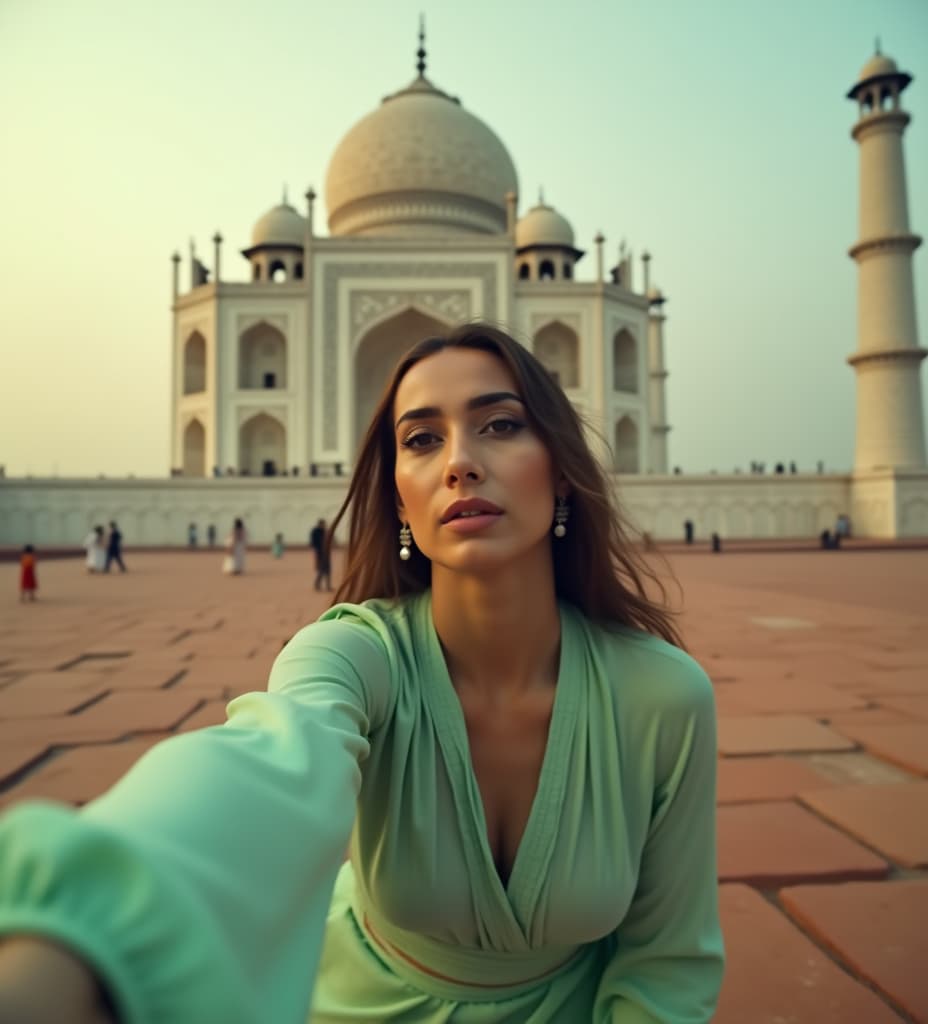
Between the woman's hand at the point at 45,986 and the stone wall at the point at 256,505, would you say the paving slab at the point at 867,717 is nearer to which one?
the woman's hand at the point at 45,986

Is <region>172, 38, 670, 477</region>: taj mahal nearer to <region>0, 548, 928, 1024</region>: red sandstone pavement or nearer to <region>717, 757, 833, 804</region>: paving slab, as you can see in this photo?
<region>0, 548, 928, 1024</region>: red sandstone pavement

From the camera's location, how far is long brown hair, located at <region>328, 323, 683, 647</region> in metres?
0.82

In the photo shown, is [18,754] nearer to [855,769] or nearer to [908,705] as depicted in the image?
[855,769]

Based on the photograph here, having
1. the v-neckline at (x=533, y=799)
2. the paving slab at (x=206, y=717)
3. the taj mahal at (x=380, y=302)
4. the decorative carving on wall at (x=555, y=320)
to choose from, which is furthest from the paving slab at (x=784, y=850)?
the decorative carving on wall at (x=555, y=320)

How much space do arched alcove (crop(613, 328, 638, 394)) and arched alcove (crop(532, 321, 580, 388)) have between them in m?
1.28

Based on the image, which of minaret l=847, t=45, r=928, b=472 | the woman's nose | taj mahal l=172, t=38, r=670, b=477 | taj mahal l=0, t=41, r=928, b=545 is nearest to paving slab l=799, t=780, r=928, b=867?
the woman's nose

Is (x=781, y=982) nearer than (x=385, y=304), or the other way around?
(x=781, y=982)

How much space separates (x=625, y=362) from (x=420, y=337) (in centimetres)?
1007

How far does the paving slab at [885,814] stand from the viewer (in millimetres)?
1300

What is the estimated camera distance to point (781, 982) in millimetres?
939

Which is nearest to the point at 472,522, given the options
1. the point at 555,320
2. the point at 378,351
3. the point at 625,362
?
the point at 555,320

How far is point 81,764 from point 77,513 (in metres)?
13.7

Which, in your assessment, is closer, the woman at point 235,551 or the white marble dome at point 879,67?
the woman at point 235,551

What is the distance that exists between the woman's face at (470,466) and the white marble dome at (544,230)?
821 inches
